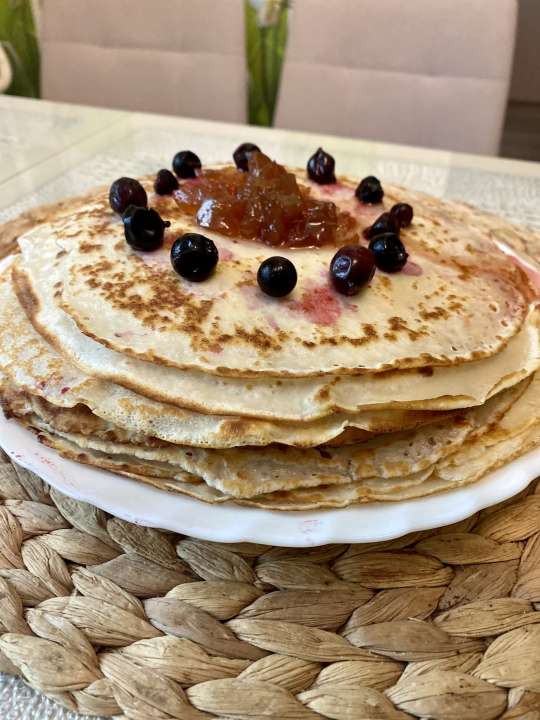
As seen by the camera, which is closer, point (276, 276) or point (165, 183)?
point (276, 276)

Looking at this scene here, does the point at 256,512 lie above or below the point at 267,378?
below

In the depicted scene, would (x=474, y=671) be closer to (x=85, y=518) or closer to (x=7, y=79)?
(x=85, y=518)

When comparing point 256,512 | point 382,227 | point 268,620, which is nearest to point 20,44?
point 382,227

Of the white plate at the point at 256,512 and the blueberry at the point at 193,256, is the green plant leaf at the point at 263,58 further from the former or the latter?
the white plate at the point at 256,512

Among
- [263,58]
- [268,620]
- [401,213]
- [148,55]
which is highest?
[401,213]

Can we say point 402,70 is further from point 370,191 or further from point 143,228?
point 143,228

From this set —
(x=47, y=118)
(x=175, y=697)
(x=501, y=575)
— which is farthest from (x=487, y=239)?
(x=47, y=118)
